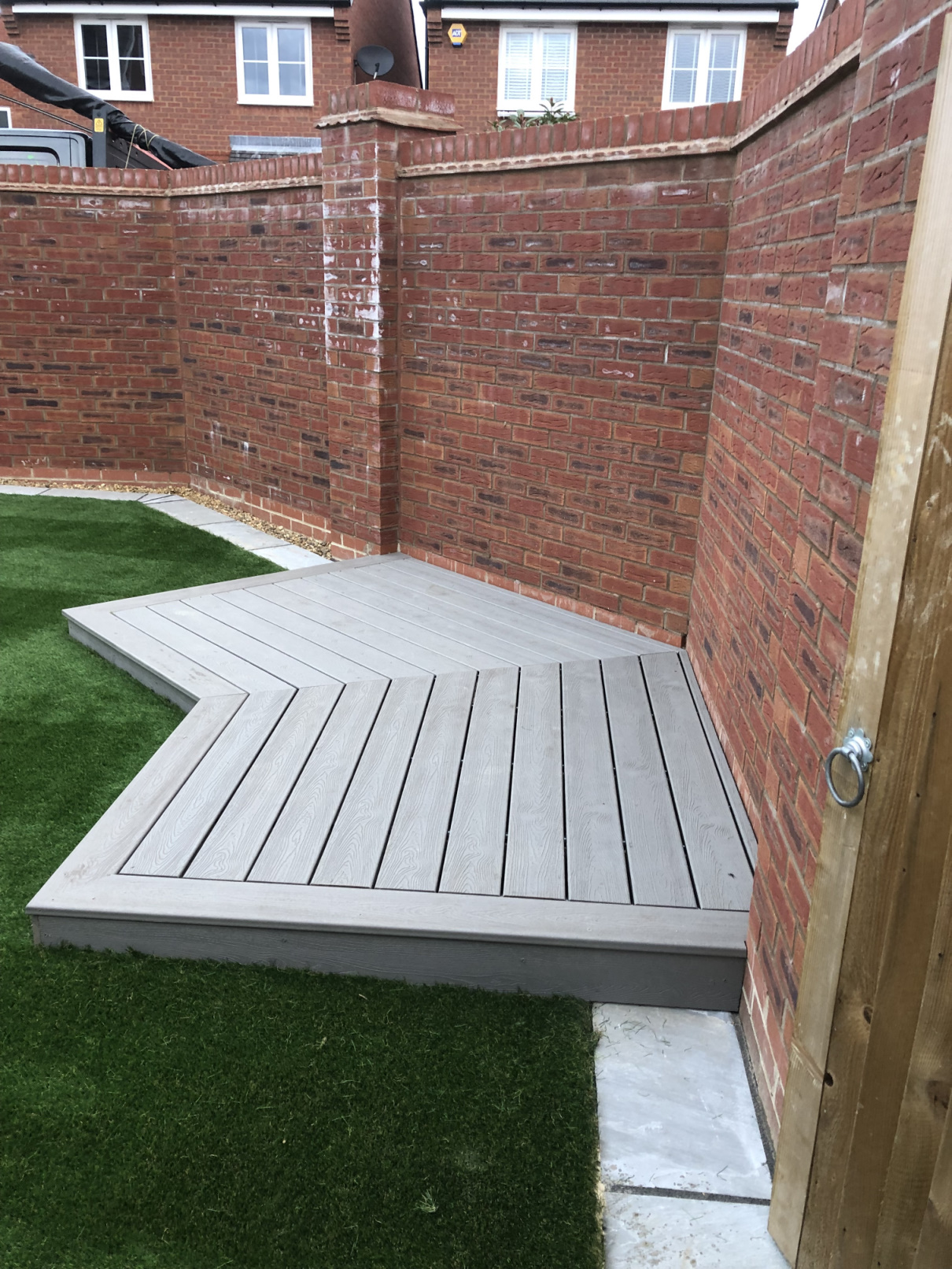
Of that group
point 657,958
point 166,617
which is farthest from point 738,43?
point 657,958

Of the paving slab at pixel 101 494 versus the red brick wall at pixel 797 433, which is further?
the paving slab at pixel 101 494

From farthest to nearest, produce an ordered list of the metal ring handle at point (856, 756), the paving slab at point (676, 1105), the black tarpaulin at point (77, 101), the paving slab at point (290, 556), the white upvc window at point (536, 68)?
1. the white upvc window at point (536, 68)
2. the black tarpaulin at point (77, 101)
3. the paving slab at point (290, 556)
4. the paving slab at point (676, 1105)
5. the metal ring handle at point (856, 756)

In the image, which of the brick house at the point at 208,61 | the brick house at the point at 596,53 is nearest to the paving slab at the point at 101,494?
the brick house at the point at 208,61

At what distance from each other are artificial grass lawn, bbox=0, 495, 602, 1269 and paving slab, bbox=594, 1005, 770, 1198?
2.4 inches

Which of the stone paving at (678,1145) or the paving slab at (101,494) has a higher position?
the paving slab at (101,494)

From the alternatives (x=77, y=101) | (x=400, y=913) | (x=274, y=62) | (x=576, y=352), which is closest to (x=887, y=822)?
(x=400, y=913)

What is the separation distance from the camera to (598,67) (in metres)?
18.1

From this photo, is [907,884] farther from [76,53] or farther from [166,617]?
[76,53]

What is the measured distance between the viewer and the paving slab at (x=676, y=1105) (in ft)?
6.15

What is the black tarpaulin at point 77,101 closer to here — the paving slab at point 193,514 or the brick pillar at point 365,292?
the paving slab at point 193,514

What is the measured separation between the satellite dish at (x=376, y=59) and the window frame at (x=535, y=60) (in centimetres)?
1377

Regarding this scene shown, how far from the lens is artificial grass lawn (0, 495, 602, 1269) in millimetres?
1743

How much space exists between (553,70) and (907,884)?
64.6 ft

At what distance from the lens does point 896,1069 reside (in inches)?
55.5
